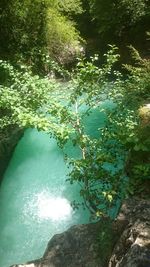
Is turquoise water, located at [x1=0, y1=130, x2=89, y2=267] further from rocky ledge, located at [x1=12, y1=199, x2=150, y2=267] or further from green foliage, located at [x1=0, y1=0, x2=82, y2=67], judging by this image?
green foliage, located at [x1=0, y1=0, x2=82, y2=67]

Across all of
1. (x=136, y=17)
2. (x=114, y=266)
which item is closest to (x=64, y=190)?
(x=114, y=266)

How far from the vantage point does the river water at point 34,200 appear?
25.5 feet

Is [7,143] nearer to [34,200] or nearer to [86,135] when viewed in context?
[34,200]

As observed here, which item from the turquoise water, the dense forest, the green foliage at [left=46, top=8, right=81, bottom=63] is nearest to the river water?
the turquoise water

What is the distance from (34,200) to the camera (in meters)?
8.87

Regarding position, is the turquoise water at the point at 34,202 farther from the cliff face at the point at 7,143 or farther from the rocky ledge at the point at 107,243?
the rocky ledge at the point at 107,243

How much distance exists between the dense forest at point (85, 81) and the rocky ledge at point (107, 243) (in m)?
0.31

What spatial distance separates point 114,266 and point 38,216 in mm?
3858

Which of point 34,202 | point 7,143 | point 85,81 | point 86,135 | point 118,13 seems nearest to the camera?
point 86,135

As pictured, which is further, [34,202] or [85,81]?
[34,202]

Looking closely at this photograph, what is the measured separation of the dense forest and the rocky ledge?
31 centimetres

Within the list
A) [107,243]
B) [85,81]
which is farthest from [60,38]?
[107,243]

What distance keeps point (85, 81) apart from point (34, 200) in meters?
3.67

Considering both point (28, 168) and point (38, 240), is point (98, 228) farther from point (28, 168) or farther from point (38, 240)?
point (28, 168)
